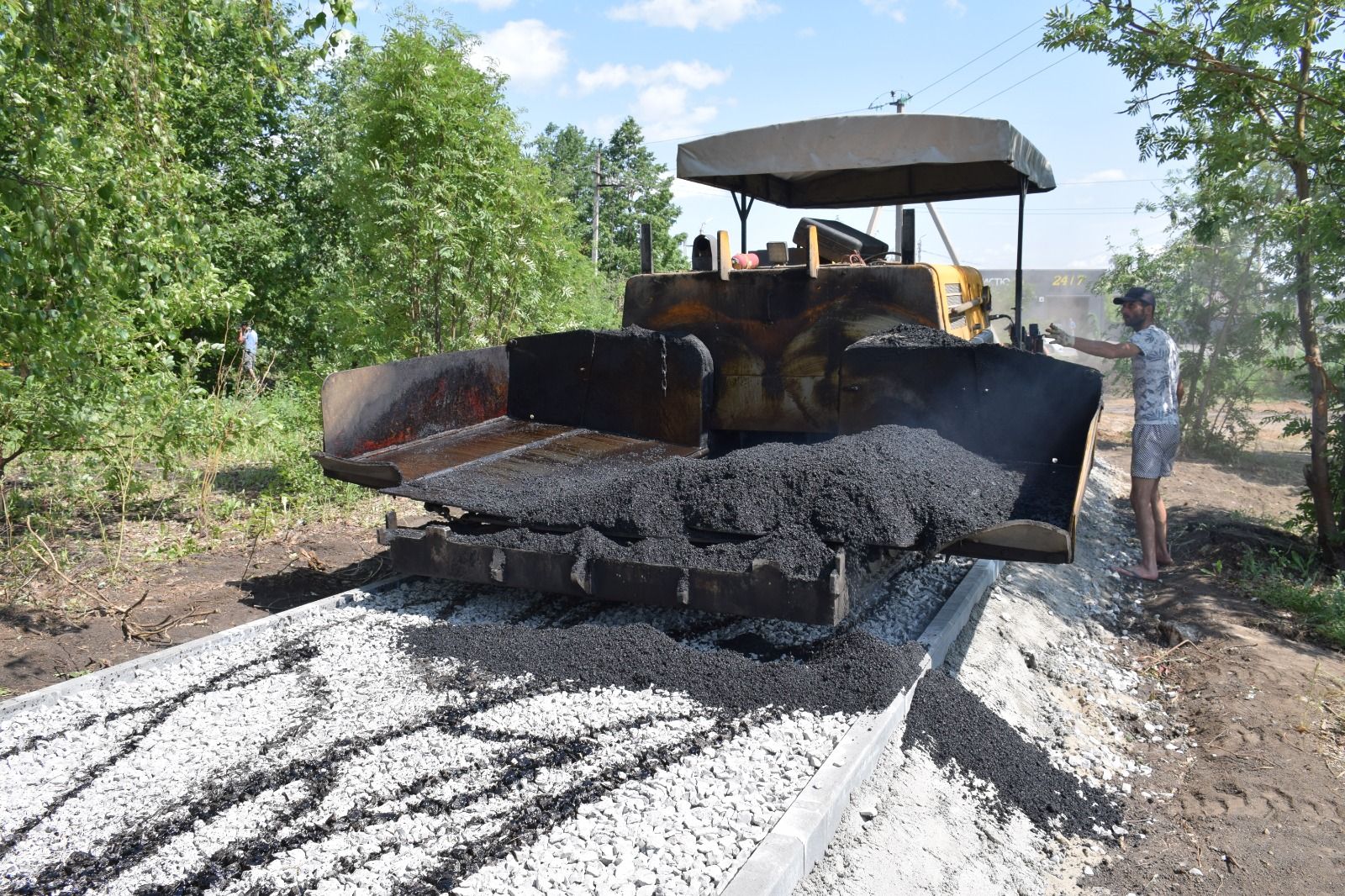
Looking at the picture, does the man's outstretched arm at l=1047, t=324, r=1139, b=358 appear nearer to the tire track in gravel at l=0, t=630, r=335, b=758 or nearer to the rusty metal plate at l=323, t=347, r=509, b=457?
the rusty metal plate at l=323, t=347, r=509, b=457

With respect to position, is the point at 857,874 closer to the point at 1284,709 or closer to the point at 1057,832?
the point at 1057,832

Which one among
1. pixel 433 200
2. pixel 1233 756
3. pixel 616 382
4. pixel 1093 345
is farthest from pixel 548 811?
pixel 433 200

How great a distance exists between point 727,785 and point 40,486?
663cm

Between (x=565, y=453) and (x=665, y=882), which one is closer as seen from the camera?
(x=665, y=882)

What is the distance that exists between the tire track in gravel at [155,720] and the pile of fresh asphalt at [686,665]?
1.67 feet

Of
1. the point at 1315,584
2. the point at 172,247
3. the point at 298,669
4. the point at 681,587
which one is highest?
the point at 172,247

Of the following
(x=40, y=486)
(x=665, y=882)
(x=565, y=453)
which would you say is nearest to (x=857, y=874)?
(x=665, y=882)

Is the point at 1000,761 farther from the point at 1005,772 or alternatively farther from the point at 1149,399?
the point at 1149,399

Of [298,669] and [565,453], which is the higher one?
[565,453]

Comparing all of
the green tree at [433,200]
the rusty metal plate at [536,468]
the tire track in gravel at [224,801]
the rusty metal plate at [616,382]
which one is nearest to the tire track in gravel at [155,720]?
the tire track in gravel at [224,801]

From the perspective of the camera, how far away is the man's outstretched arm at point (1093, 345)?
6172 mm

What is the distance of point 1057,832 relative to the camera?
3.41 m

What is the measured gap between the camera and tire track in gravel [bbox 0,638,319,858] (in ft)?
9.59

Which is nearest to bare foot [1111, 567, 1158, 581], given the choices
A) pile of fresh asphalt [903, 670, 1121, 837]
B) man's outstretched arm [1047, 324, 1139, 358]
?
man's outstretched arm [1047, 324, 1139, 358]
